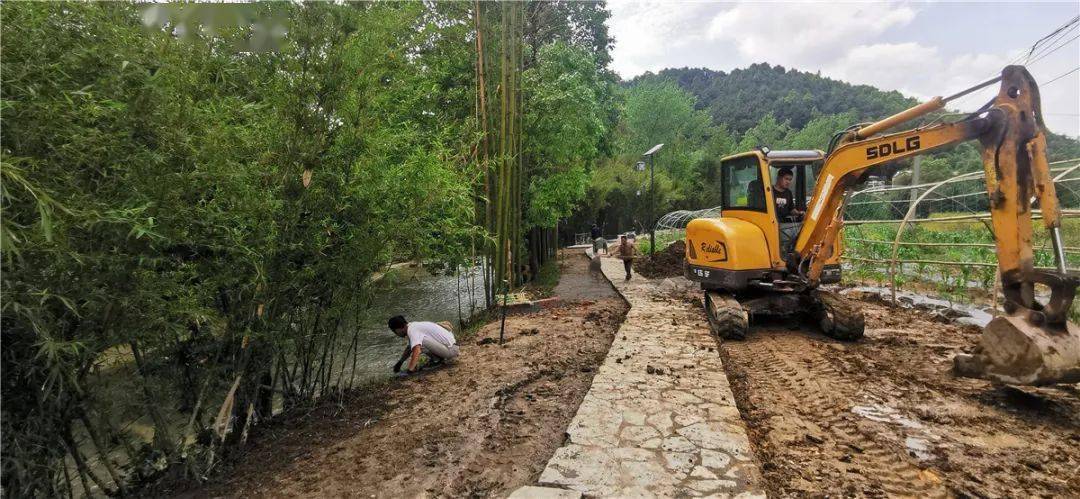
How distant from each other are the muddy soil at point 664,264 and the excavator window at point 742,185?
18.6ft

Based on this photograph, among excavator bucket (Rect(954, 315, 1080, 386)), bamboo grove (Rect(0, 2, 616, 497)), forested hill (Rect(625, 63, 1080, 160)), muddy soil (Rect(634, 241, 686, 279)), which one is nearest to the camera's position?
bamboo grove (Rect(0, 2, 616, 497))

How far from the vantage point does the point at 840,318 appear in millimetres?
5543

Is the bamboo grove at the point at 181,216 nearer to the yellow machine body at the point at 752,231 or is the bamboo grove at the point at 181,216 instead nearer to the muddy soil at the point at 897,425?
the muddy soil at the point at 897,425

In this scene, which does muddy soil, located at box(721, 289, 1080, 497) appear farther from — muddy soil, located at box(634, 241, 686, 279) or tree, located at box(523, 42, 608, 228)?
muddy soil, located at box(634, 241, 686, 279)

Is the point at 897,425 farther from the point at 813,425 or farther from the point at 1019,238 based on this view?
the point at 1019,238

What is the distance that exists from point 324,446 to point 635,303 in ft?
19.2

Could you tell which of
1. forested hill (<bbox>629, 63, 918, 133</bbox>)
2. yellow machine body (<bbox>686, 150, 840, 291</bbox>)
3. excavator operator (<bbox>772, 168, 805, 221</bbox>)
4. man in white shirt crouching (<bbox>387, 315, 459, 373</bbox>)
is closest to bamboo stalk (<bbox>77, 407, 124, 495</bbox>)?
man in white shirt crouching (<bbox>387, 315, 459, 373</bbox>)

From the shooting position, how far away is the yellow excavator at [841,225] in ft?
10.9

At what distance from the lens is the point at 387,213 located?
3.92m

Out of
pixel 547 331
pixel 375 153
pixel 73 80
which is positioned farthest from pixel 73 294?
pixel 547 331

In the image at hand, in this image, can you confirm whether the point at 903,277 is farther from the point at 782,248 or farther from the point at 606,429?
the point at 606,429

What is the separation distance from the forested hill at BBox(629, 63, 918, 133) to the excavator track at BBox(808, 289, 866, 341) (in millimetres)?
54538

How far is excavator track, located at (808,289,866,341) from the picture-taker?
550 cm

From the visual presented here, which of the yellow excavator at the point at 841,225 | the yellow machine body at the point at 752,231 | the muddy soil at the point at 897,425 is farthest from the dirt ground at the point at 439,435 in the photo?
the yellow excavator at the point at 841,225
